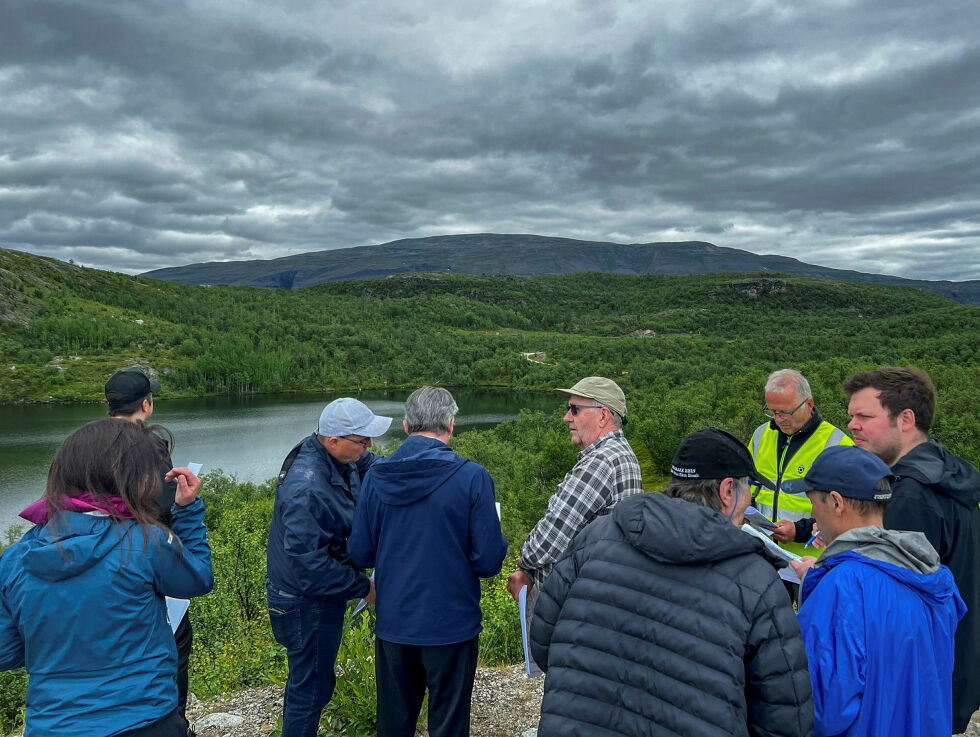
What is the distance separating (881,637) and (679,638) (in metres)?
0.67

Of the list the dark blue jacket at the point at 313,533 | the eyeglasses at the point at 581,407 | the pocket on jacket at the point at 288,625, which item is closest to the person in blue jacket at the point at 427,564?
the dark blue jacket at the point at 313,533

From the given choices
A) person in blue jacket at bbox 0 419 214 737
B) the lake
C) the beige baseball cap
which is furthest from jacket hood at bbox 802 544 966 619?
the lake

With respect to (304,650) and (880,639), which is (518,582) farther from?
(880,639)

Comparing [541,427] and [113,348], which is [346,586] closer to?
[541,427]

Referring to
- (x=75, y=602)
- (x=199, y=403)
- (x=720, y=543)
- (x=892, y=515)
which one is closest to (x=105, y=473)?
(x=75, y=602)

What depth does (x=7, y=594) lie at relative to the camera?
1.90 m

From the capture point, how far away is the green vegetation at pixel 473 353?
57.0 feet

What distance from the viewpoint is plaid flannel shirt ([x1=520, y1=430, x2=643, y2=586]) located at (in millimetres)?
2766

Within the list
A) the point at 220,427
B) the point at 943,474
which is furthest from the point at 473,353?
the point at 943,474

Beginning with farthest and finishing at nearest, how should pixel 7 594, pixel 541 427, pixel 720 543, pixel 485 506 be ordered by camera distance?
1. pixel 541 427
2. pixel 485 506
3. pixel 7 594
4. pixel 720 543

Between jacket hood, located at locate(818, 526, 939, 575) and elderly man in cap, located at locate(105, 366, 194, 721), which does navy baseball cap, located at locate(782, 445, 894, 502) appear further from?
elderly man in cap, located at locate(105, 366, 194, 721)

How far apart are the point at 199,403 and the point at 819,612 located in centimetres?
7870

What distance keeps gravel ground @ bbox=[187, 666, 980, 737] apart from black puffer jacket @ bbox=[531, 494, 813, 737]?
217 cm

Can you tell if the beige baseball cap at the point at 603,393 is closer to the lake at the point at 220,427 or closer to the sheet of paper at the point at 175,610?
the sheet of paper at the point at 175,610
